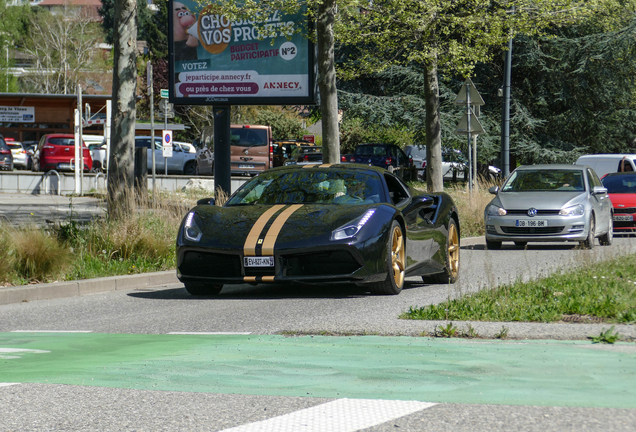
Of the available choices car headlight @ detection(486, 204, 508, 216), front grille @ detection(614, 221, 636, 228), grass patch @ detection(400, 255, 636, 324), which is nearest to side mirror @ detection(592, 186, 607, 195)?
car headlight @ detection(486, 204, 508, 216)

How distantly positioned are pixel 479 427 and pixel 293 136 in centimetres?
6973

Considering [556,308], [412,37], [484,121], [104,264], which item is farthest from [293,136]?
[556,308]

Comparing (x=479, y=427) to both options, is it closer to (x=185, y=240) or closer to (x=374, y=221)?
(x=374, y=221)

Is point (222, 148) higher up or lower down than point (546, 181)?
higher up

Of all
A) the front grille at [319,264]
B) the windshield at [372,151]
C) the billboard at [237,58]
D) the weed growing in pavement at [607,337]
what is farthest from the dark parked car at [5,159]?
the weed growing in pavement at [607,337]

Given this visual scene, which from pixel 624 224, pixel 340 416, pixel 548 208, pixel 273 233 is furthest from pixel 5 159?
pixel 340 416

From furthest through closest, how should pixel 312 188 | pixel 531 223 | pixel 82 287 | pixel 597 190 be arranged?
pixel 597 190 → pixel 531 223 → pixel 82 287 → pixel 312 188

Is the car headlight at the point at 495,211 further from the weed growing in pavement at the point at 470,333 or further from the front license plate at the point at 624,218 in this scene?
the weed growing in pavement at the point at 470,333

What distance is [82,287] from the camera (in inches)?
404

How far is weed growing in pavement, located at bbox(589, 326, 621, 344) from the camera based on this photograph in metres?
5.75

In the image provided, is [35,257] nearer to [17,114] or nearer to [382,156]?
[382,156]

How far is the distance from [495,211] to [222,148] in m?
5.82

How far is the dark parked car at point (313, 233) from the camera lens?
8.65 m

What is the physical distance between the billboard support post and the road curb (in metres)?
6.94
